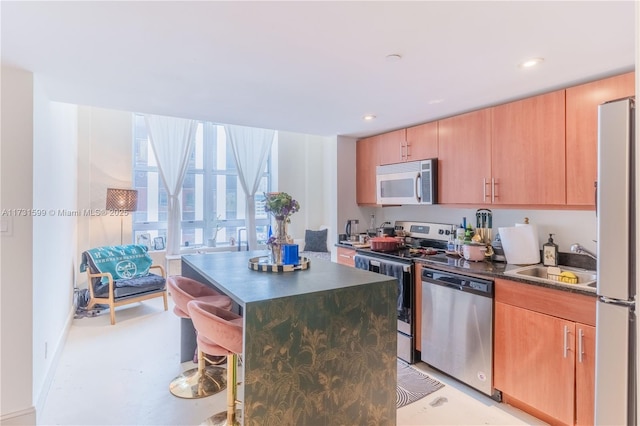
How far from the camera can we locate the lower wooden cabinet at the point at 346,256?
3666mm

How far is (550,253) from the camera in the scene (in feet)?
8.36

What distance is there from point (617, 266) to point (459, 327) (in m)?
1.40

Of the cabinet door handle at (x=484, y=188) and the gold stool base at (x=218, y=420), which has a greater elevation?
the cabinet door handle at (x=484, y=188)

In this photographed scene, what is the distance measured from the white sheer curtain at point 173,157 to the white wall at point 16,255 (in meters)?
3.05

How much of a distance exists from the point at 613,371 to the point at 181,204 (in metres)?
5.47

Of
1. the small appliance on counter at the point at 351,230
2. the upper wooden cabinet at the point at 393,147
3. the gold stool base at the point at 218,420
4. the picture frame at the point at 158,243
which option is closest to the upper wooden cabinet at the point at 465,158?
the upper wooden cabinet at the point at 393,147

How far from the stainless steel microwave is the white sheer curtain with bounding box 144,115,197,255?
3.21 m

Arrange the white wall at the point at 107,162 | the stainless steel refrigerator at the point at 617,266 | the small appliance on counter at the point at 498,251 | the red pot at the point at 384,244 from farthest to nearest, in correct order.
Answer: the white wall at the point at 107,162 → the red pot at the point at 384,244 → the small appliance on counter at the point at 498,251 → the stainless steel refrigerator at the point at 617,266

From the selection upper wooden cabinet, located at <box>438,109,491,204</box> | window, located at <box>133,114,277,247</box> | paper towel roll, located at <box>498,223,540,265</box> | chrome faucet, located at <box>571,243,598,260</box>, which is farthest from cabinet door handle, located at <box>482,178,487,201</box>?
window, located at <box>133,114,277,247</box>

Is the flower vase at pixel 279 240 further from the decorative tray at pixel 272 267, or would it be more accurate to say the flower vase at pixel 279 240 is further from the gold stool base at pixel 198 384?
the gold stool base at pixel 198 384

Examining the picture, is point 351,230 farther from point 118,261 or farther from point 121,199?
point 121,199

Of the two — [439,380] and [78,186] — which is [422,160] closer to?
[439,380]

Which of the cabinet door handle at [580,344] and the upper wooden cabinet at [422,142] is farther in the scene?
the upper wooden cabinet at [422,142]

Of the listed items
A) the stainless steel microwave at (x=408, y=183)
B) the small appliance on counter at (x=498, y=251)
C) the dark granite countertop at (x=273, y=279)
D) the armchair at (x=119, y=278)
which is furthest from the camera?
the armchair at (x=119, y=278)
